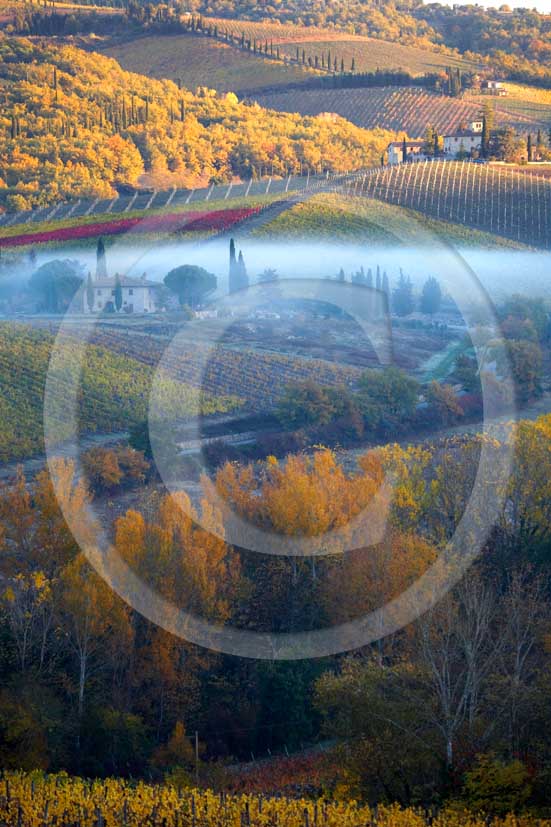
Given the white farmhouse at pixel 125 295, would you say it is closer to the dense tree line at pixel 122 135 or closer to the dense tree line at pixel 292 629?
the dense tree line at pixel 292 629

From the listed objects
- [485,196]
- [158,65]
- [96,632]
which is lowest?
[96,632]

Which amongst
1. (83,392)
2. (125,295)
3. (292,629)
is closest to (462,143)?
(125,295)

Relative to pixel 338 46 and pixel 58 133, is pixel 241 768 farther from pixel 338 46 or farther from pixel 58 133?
pixel 338 46

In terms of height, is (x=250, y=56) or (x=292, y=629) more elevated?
(x=250, y=56)

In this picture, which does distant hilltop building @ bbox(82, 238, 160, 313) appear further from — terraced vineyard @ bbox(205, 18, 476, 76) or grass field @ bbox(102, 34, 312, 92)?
terraced vineyard @ bbox(205, 18, 476, 76)

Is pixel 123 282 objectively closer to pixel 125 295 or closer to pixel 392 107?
pixel 125 295

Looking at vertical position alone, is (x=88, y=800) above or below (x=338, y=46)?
below

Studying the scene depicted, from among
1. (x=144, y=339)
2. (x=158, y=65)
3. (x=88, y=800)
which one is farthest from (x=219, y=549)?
(x=158, y=65)
